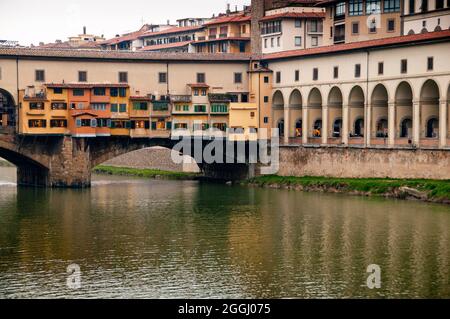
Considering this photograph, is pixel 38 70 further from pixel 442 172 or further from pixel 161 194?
pixel 442 172

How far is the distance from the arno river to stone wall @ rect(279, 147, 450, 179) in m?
4.04

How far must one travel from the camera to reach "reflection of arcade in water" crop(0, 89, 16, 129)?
7425 cm

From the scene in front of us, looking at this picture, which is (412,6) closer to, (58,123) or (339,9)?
(339,9)

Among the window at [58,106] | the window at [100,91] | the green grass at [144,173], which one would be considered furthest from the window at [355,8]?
the window at [58,106]

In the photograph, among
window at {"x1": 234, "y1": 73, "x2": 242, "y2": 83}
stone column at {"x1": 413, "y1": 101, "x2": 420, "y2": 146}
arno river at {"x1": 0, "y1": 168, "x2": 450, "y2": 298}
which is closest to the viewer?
arno river at {"x1": 0, "y1": 168, "x2": 450, "y2": 298}

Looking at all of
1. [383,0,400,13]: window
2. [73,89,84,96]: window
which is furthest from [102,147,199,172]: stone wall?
[383,0,400,13]: window

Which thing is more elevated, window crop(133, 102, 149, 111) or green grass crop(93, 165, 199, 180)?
window crop(133, 102, 149, 111)

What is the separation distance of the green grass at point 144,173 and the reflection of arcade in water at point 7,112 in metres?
15.9

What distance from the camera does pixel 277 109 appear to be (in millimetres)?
82312

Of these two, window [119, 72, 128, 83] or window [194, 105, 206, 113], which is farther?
window [194, 105, 206, 113]

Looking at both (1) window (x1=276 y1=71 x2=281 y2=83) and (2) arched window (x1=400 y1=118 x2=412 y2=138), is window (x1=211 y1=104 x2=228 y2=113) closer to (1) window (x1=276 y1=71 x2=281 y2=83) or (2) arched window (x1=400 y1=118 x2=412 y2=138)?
(1) window (x1=276 y1=71 x2=281 y2=83)

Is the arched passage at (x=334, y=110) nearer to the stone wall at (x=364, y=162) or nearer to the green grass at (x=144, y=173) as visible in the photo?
the stone wall at (x=364, y=162)

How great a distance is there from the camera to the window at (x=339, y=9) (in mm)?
87000

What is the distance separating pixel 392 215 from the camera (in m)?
57.0
